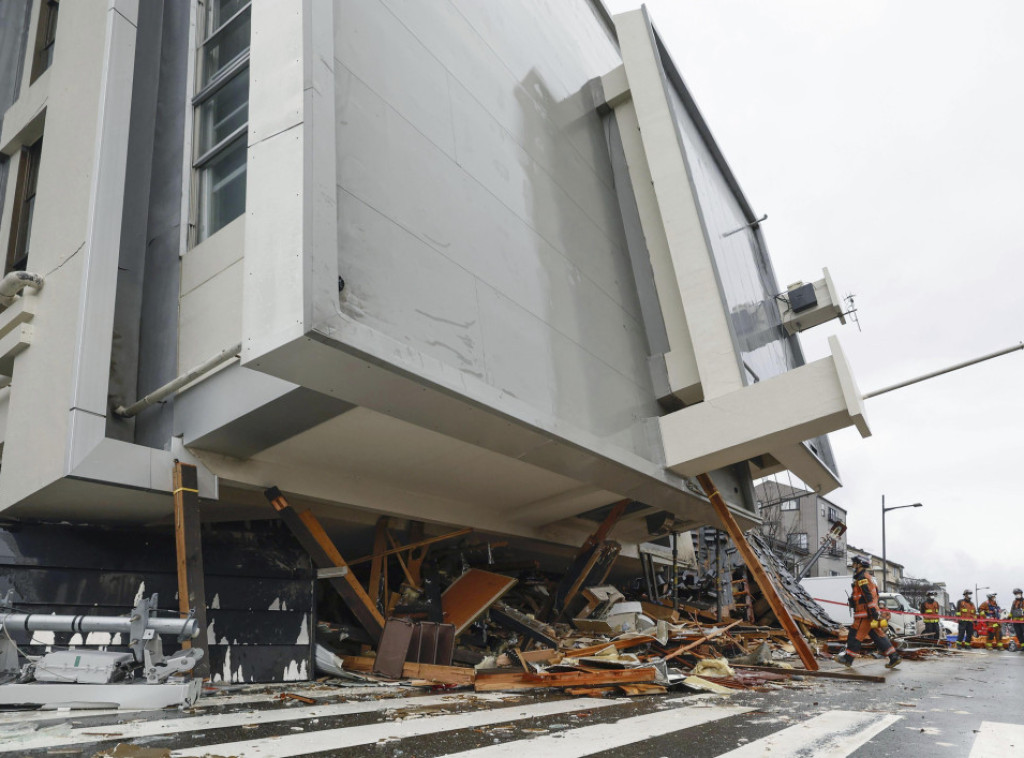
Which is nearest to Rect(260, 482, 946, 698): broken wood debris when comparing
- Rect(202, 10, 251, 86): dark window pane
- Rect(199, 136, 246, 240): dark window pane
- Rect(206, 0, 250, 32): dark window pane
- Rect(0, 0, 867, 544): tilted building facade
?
Rect(0, 0, 867, 544): tilted building facade

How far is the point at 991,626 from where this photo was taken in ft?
72.7

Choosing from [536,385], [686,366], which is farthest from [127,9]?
[686,366]

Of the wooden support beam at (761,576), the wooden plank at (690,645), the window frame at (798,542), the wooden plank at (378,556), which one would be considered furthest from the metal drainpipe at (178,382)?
the window frame at (798,542)

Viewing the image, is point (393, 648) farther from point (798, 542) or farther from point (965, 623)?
point (798, 542)

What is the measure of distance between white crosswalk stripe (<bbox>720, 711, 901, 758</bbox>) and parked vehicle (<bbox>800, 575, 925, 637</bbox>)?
65.1 ft

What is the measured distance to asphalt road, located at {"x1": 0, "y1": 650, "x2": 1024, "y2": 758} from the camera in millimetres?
3975

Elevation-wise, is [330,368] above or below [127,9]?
below

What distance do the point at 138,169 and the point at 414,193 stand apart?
12.8 feet

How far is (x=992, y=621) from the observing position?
2039 centimetres

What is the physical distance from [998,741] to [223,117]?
32.7 feet

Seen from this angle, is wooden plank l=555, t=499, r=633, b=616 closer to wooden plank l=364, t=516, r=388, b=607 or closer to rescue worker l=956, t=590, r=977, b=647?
wooden plank l=364, t=516, r=388, b=607

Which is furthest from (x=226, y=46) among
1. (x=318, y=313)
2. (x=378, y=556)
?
(x=378, y=556)

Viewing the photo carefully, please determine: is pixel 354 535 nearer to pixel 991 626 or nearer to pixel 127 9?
pixel 127 9

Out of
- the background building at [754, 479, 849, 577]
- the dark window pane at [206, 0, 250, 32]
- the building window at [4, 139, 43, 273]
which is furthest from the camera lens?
the background building at [754, 479, 849, 577]
